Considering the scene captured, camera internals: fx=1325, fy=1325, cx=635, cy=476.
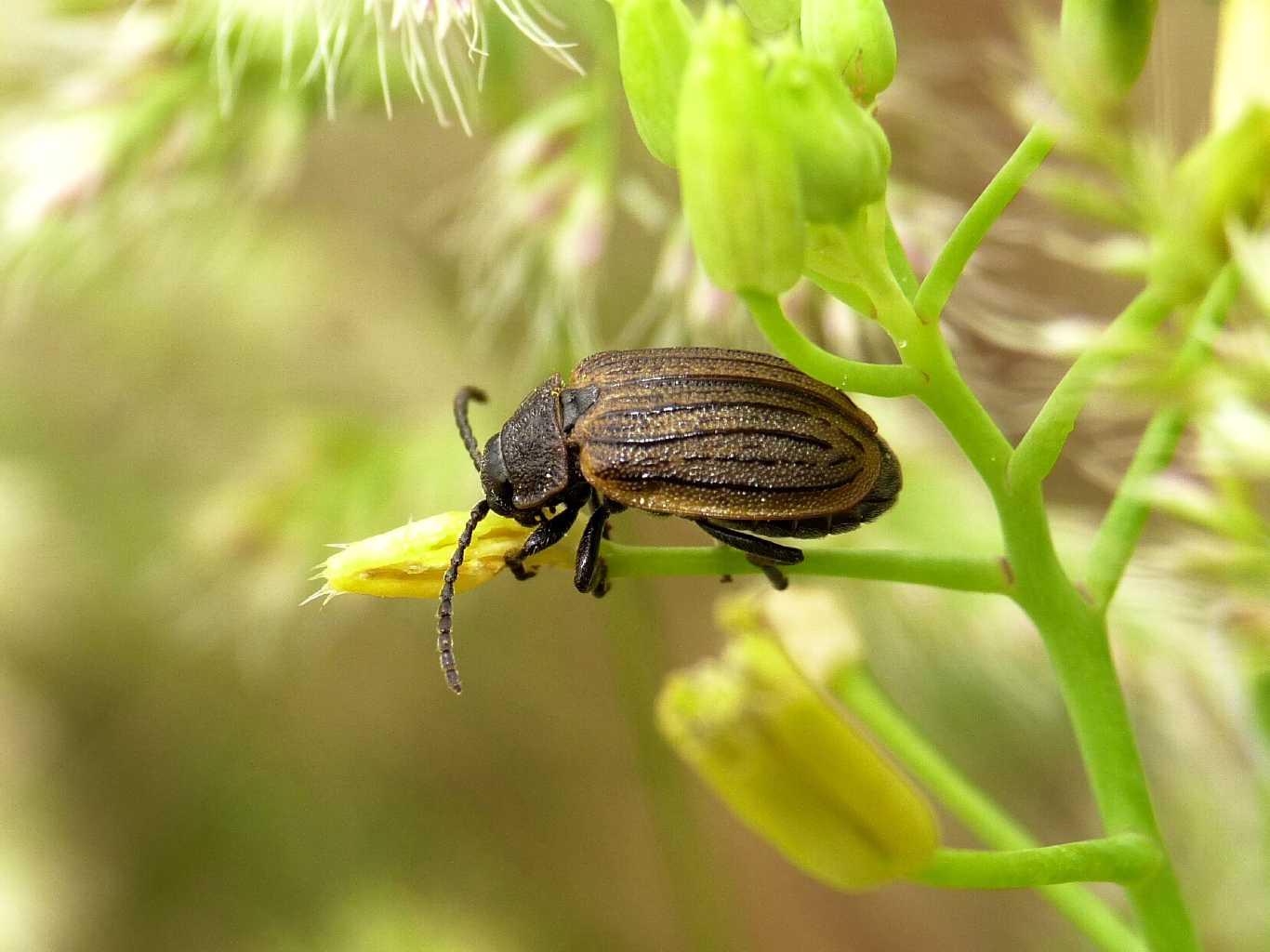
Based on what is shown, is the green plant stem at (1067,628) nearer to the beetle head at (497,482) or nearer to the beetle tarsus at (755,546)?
the beetle tarsus at (755,546)

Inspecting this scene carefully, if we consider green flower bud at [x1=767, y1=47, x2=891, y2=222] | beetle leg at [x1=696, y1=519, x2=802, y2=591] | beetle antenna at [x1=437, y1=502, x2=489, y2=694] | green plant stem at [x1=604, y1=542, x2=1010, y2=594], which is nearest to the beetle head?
beetle antenna at [x1=437, y1=502, x2=489, y2=694]

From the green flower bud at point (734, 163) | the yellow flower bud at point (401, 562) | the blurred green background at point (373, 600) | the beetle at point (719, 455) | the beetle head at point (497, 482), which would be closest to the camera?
the green flower bud at point (734, 163)

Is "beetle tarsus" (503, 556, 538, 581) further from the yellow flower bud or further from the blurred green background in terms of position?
the blurred green background

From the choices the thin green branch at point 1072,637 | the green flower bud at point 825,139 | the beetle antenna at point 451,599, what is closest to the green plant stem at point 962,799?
the thin green branch at point 1072,637

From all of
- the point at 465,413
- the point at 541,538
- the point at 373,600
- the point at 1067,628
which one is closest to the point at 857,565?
the point at 1067,628

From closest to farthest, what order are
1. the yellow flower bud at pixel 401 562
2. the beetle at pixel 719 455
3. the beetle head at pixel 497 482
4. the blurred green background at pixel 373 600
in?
the yellow flower bud at pixel 401 562, the beetle at pixel 719 455, the beetle head at pixel 497 482, the blurred green background at pixel 373 600

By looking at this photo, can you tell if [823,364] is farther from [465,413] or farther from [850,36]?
[465,413]

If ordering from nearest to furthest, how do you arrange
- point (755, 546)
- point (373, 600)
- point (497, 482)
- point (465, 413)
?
point (755, 546) < point (497, 482) < point (465, 413) < point (373, 600)
